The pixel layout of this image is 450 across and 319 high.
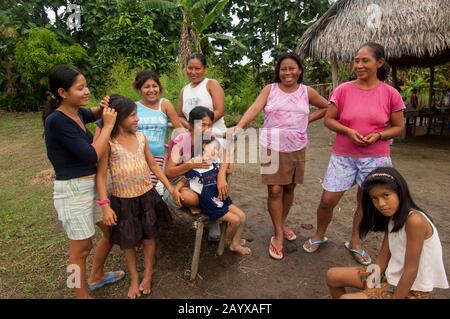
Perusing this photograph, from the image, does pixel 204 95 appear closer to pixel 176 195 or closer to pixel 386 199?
pixel 176 195

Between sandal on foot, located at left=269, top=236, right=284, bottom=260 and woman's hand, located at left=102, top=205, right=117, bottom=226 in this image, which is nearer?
woman's hand, located at left=102, top=205, right=117, bottom=226

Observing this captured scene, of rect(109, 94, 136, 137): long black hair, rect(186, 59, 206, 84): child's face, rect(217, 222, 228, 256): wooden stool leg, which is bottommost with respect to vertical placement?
rect(217, 222, 228, 256): wooden stool leg

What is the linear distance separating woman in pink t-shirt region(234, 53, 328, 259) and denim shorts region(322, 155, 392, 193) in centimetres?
26

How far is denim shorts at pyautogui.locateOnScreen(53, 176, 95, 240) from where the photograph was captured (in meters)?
1.93

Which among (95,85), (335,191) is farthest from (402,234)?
(95,85)

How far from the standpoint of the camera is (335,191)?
2.48 meters

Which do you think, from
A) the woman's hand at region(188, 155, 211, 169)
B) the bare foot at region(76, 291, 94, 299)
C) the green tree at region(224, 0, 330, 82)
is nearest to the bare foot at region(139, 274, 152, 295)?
the bare foot at region(76, 291, 94, 299)

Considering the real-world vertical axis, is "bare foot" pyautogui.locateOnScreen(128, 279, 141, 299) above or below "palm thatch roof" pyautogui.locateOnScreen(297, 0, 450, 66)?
below

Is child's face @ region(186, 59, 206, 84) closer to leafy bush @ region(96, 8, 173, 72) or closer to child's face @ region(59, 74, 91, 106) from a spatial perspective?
child's face @ region(59, 74, 91, 106)

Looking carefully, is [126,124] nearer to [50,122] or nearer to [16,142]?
[50,122]

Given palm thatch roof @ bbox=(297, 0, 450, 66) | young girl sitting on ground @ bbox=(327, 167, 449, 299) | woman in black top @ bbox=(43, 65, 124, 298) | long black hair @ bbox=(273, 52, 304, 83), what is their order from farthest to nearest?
palm thatch roof @ bbox=(297, 0, 450, 66) < long black hair @ bbox=(273, 52, 304, 83) < woman in black top @ bbox=(43, 65, 124, 298) < young girl sitting on ground @ bbox=(327, 167, 449, 299)

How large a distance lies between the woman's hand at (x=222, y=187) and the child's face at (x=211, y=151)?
168 mm

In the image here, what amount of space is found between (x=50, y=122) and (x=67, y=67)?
0.34m

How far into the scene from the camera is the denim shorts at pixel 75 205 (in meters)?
1.93
